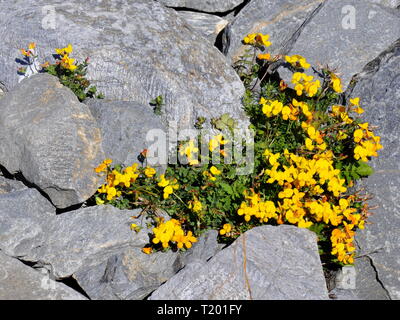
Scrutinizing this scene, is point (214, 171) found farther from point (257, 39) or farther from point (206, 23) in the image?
point (206, 23)

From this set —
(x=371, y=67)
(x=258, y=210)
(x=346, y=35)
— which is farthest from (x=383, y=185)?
(x=346, y=35)

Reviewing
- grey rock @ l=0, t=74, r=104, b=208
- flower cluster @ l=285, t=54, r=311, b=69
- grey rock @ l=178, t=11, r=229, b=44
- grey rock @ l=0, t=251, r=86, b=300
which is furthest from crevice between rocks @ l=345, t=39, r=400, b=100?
A: grey rock @ l=0, t=251, r=86, b=300

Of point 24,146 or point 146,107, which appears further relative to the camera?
point 146,107

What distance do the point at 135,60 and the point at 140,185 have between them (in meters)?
1.54

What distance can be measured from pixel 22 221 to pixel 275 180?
8.75ft

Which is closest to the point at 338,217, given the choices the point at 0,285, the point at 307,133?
the point at 307,133

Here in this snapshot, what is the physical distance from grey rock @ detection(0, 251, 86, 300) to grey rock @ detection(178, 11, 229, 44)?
4175 mm

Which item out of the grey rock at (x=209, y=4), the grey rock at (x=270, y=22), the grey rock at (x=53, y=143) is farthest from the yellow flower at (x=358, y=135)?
the grey rock at (x=209, y=4)

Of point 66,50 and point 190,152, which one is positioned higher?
point 66,50

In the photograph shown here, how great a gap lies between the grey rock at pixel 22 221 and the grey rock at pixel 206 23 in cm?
352

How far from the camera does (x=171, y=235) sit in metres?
5.23

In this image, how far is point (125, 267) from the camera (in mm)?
5062

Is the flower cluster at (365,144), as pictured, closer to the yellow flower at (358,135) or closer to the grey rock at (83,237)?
the yellow flower at (358,135)
